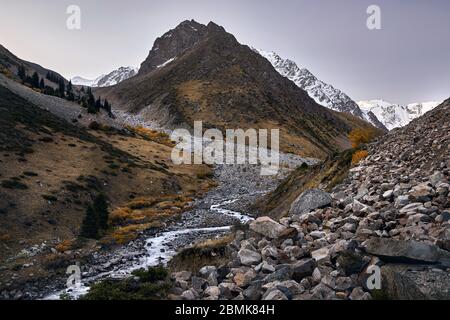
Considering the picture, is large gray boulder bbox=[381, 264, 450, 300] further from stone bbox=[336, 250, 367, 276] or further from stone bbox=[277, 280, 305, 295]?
stone bbox=[277, 280, 305, 295]

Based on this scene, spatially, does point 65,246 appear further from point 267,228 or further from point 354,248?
point 354,248

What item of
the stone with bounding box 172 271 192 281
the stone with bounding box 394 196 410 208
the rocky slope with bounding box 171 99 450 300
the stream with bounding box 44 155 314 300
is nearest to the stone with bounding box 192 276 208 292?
the rocky slope with bounding box 171 99 450 300

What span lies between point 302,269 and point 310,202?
22.8 ft

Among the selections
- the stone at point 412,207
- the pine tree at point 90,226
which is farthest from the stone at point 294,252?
the pine tree at point 90,226

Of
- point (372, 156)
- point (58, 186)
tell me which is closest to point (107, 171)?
point (58, 186)

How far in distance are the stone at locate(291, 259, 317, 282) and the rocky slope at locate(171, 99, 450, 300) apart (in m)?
0.03

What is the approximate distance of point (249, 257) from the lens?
13.4m

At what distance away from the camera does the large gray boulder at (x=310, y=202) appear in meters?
18.2

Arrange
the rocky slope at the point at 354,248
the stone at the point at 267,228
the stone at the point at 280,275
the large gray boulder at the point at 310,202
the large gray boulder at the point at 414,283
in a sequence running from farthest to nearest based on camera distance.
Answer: the large gray boulder at the point at 310,202 < the stone at the point at 267,228 < the stone at the point at 280,275 < the rocky slope at the point at 354,248 < the large gray boulder at the point at 414,283

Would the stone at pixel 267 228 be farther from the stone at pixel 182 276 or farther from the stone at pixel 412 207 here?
the stone at pixel 412 207

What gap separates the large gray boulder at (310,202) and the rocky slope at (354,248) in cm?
5

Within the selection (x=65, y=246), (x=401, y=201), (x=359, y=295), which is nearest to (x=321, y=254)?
(x=359, y=295)

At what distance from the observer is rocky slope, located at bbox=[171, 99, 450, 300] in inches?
425

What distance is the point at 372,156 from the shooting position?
24203mm
